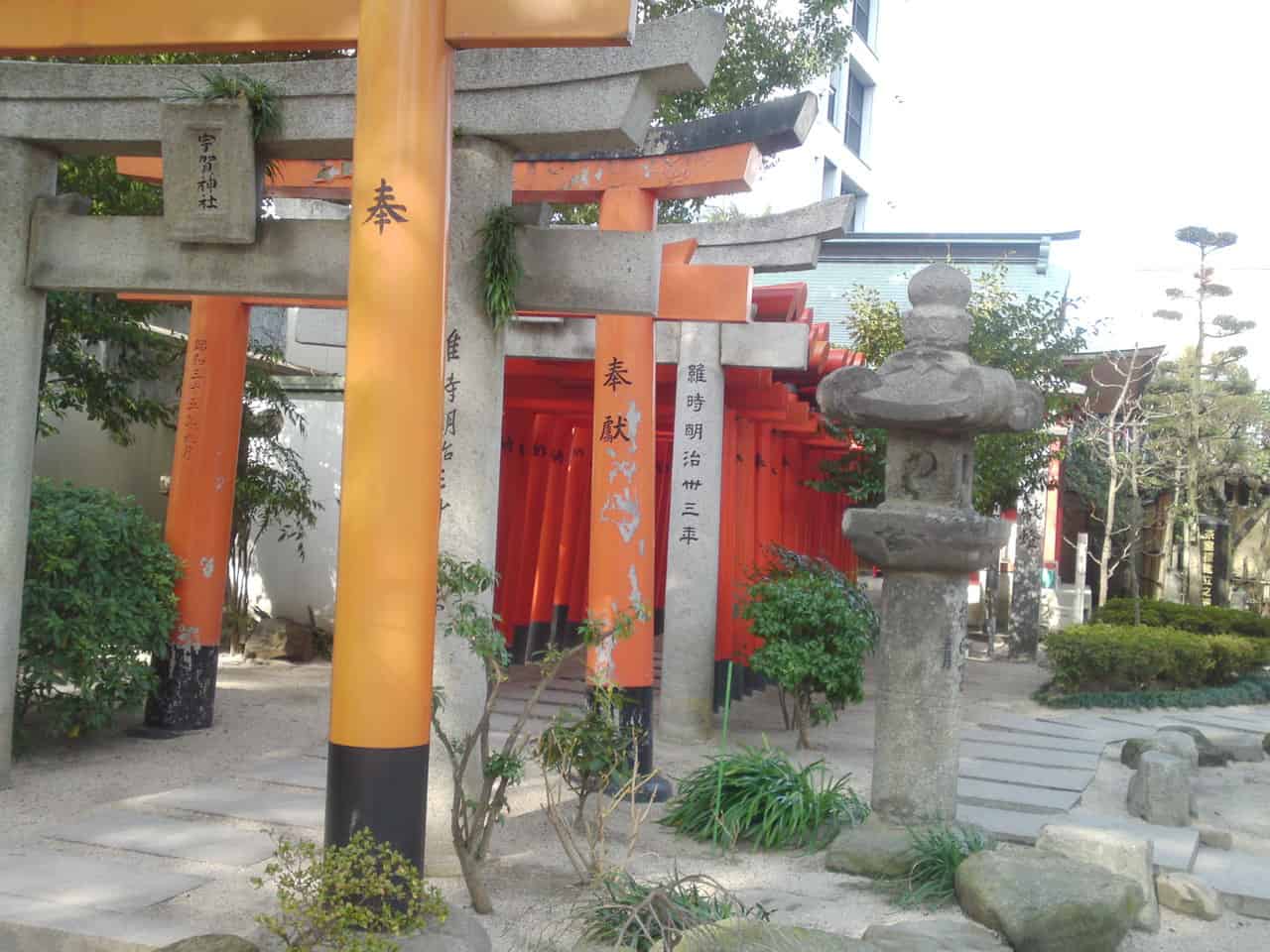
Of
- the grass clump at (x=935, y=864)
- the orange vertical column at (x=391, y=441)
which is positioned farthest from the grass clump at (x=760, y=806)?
the orange vertical column at (x=391, y=441)

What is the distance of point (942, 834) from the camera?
5.73 metres

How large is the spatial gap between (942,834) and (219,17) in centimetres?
501

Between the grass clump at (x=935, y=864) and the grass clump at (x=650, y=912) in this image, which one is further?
the grass clump at (x=935, y=864)

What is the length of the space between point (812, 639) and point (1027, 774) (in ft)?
5.87

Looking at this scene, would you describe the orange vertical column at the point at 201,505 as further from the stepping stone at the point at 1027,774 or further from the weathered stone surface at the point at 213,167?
the stepping stone at the point at 1027,774

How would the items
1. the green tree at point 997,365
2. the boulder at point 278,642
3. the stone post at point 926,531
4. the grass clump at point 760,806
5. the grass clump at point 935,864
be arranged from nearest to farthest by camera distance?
the grass clump at point 935,864, the stone post at point 926,531, the grass clump at point 760,806, the green tree at point 997,365, the boulder at point 278,642

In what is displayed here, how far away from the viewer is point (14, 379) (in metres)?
6.75

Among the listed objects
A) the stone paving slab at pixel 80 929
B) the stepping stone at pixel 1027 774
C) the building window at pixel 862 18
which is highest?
the building window at pixel 862 18

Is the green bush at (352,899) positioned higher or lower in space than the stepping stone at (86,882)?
higher

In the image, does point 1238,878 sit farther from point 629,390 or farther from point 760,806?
point 629,390

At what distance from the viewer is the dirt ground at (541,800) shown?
5172mm

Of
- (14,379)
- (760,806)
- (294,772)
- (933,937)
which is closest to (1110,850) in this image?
(933,937)

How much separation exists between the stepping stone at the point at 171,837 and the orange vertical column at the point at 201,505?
2233 millimetres

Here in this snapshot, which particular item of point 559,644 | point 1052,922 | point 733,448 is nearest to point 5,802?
point 1052,922
